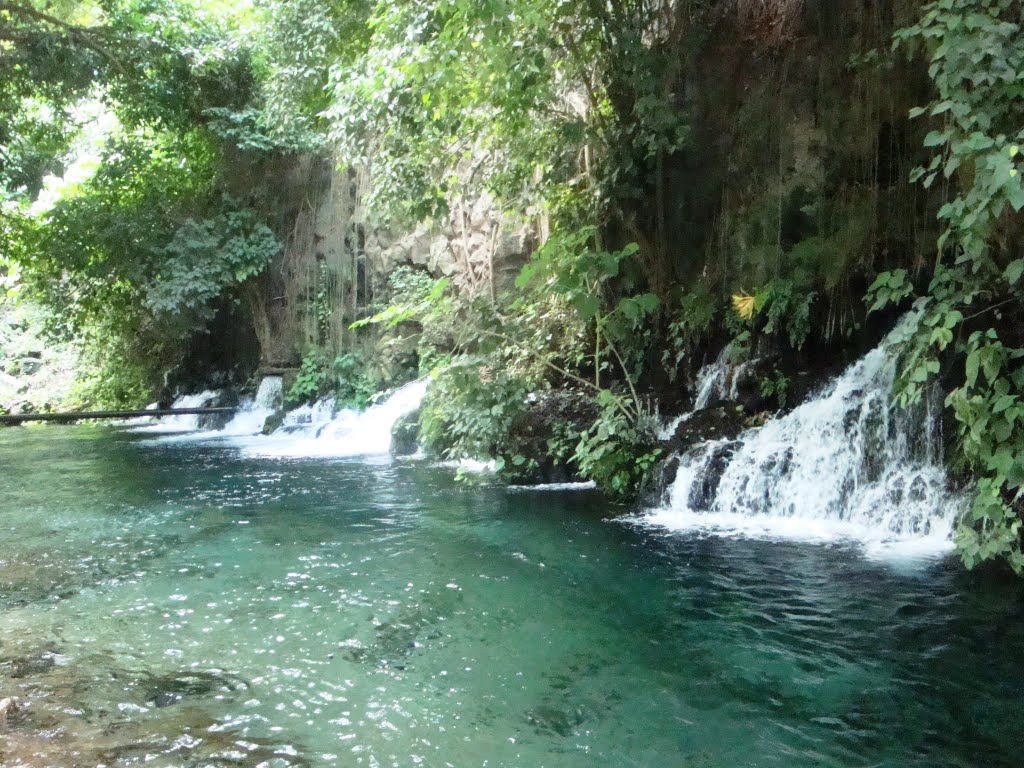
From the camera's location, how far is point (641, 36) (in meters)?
10.2

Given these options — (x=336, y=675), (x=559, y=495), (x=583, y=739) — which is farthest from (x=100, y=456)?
(x=583, y=739)

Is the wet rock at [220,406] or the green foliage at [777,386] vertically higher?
the green foliage at [777,386]

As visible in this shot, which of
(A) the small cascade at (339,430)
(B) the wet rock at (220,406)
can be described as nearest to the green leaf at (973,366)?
(A) the small cascade at (339,430)

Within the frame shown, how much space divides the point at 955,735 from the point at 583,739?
1544 millimetres

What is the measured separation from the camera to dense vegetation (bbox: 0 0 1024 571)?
229 inches

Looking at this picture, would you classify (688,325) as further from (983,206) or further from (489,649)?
(489,649)

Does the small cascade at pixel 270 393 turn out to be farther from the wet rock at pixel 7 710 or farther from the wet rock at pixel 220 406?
the wet rock at pixel 7 710

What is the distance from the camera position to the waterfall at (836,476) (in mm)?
6984

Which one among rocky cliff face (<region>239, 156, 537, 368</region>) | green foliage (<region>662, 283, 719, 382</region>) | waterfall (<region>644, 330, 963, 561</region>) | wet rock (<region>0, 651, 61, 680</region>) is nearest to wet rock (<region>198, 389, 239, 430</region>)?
rocky cliff face (<region>239, 156, 537, 368</region>)

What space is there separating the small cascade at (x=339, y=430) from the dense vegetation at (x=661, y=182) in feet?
6.89

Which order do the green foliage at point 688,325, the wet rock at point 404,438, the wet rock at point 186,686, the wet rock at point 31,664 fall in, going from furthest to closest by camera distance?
the wet rock at point 404,438 < the green foliage at point 688,325 < the wet rock at point 31,664 < the wet rock at point 186,686

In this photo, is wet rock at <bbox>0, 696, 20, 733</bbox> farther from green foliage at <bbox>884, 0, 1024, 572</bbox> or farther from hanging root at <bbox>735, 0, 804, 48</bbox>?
hanging root at <bbox>735, 0, 804, 48</bbox>

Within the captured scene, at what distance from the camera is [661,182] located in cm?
1025

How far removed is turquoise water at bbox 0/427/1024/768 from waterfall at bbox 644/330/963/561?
670 millimetres
